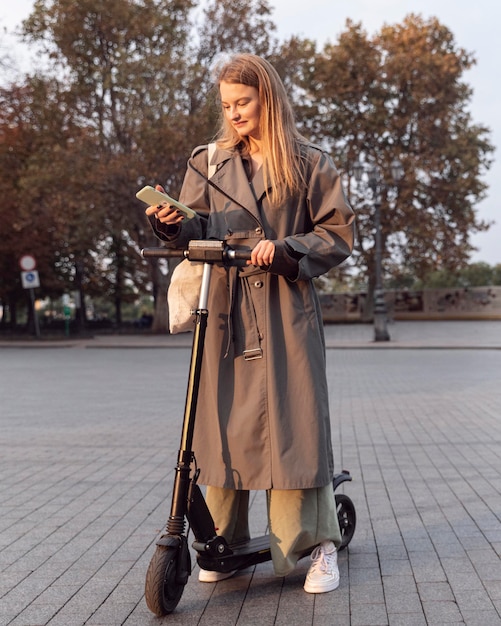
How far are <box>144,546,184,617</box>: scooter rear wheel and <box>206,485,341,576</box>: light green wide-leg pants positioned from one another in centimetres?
39

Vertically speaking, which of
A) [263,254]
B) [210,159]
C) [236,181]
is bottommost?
[263,254]

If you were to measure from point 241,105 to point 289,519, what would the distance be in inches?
63.9

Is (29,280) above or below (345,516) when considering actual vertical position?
above

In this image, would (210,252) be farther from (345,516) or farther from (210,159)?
(345,516)

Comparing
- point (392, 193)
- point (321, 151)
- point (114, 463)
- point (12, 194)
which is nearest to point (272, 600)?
point (321, 151)

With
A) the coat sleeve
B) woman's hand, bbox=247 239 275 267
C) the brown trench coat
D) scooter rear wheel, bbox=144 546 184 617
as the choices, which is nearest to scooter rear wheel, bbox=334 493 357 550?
the brown trench coat

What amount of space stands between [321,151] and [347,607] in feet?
5.93

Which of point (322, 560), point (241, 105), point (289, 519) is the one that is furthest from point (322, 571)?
point (241, 105)

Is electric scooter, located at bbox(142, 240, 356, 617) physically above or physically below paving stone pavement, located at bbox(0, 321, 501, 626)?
above

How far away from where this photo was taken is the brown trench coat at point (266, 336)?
12.0 feet

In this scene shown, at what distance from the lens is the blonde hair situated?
373cm

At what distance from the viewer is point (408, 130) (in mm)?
47094

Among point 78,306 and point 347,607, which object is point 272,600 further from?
point 78,306

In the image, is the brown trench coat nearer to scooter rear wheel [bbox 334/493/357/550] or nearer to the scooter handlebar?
the scooter handlebar
